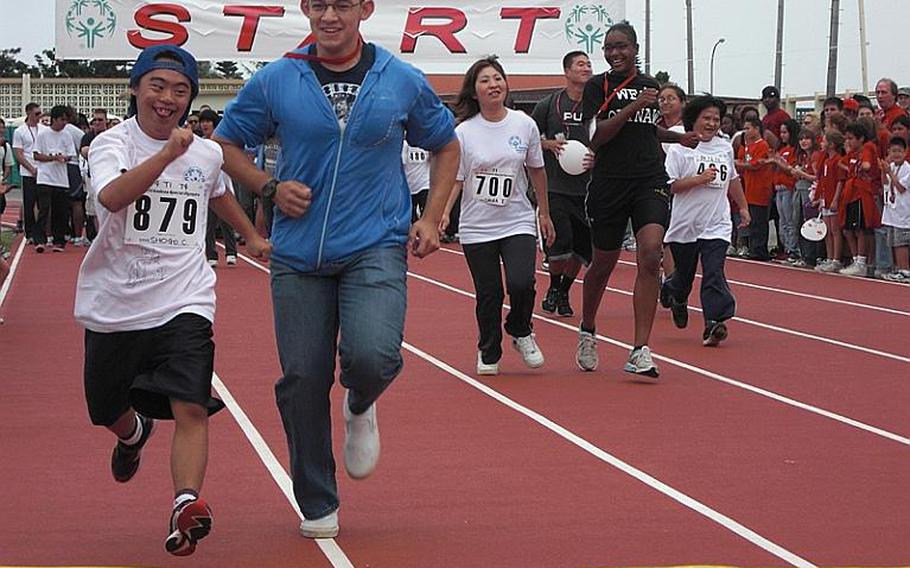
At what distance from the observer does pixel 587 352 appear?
11.8 metres

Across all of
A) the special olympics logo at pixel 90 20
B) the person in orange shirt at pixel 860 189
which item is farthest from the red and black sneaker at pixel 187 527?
the special olympics logo at pixel 90 20

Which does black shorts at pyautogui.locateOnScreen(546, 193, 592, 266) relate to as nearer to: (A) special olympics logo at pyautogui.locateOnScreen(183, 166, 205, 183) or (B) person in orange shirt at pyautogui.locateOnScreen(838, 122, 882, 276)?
(B) person in orange shirt at pyautogui.locateOnScreen(838, 122, 882, 276)

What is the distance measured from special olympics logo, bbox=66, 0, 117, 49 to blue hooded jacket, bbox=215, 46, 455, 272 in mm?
19546

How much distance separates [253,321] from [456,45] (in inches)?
466

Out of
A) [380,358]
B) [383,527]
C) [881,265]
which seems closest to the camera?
[380,358]

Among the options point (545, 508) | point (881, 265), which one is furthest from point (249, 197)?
point (545, 508)

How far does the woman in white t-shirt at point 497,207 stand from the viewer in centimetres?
1145

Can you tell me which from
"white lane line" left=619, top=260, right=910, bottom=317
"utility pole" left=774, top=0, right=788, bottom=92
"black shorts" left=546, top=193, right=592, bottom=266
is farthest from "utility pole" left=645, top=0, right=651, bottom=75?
"black shorts" left=546, top=193, right=592, bottom=266

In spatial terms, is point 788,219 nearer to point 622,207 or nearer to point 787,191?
point 787,191

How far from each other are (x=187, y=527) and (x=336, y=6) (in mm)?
2013

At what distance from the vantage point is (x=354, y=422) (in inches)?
270

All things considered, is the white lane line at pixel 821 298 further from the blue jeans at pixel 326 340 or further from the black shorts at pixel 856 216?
the blue jeans at pixel 326 340

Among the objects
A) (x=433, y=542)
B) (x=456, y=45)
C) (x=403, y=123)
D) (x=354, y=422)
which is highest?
(x=456, y=45)

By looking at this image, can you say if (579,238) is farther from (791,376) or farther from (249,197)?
(249,197)
